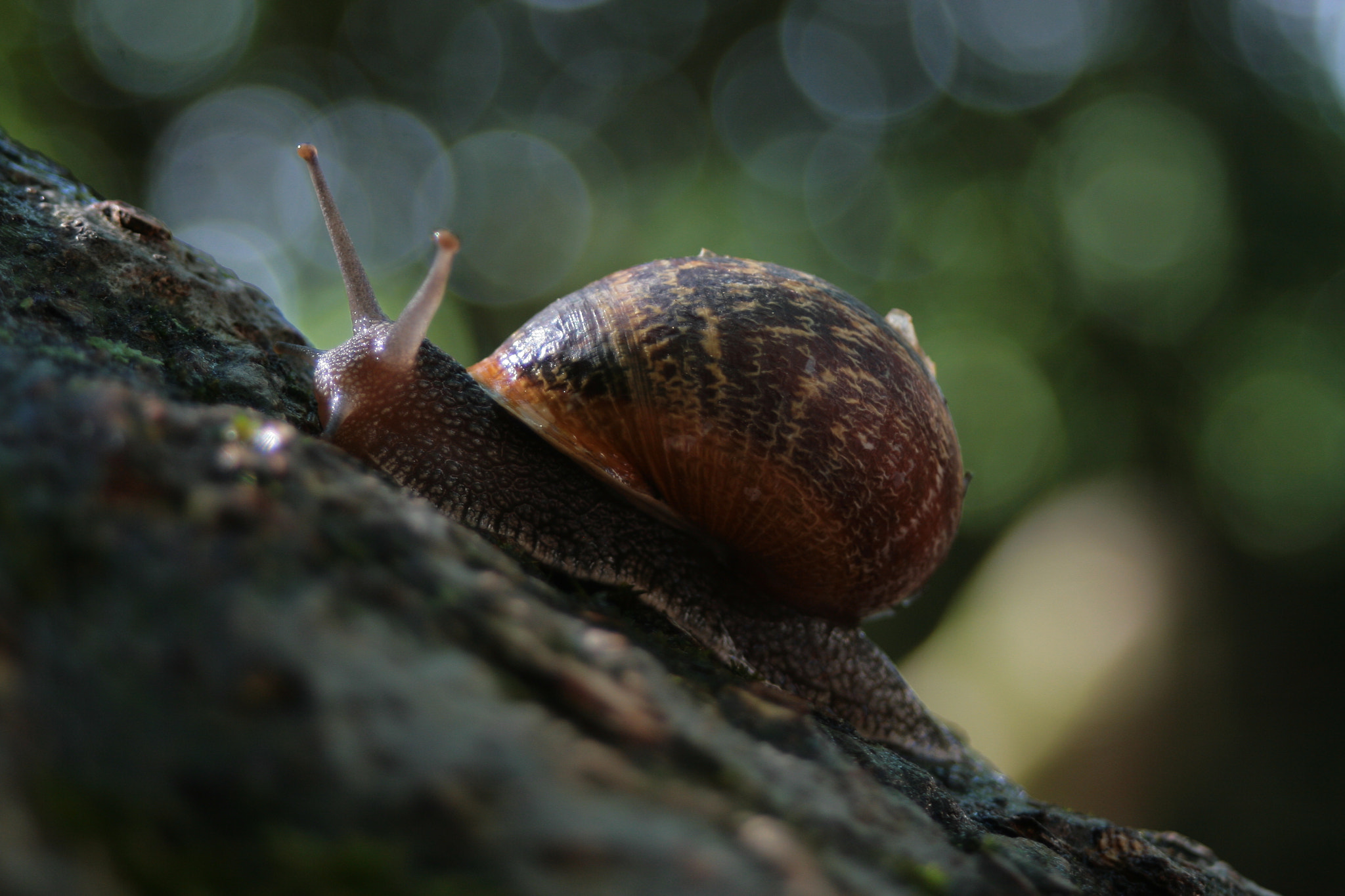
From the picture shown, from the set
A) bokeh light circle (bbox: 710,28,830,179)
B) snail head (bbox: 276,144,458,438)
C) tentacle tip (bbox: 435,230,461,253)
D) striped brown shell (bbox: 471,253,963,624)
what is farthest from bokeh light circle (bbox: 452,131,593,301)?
tentacle tip (bbox: 435,230,461,253)

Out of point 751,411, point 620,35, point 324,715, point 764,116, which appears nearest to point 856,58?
point 764,116

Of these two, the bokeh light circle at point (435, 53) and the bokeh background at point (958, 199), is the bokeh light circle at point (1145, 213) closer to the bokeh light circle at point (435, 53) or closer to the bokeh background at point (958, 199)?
the bokeh background at point (958, 199)

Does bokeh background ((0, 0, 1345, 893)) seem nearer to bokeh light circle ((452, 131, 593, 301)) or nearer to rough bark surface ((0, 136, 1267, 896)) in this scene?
bokeh light circle ((452, 131, 593, 301))

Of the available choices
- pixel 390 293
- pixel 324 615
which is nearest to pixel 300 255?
pixel 390 293

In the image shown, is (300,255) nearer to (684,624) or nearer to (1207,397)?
(684,624)

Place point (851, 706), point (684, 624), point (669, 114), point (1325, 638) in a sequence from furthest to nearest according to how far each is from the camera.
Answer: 1. point (669, 114)
2. point (1325, 638)
3. point (851, 706)
4. point (684, 624)

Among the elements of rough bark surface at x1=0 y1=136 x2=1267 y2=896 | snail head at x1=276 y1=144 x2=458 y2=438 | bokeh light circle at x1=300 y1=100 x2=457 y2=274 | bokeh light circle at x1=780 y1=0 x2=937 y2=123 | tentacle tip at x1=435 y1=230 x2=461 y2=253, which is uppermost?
bokeh light circle at x1=780 y1=0 x2=937 y2=123

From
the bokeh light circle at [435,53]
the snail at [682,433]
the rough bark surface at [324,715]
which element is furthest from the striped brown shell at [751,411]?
the bokeh light circle at [435,53]
